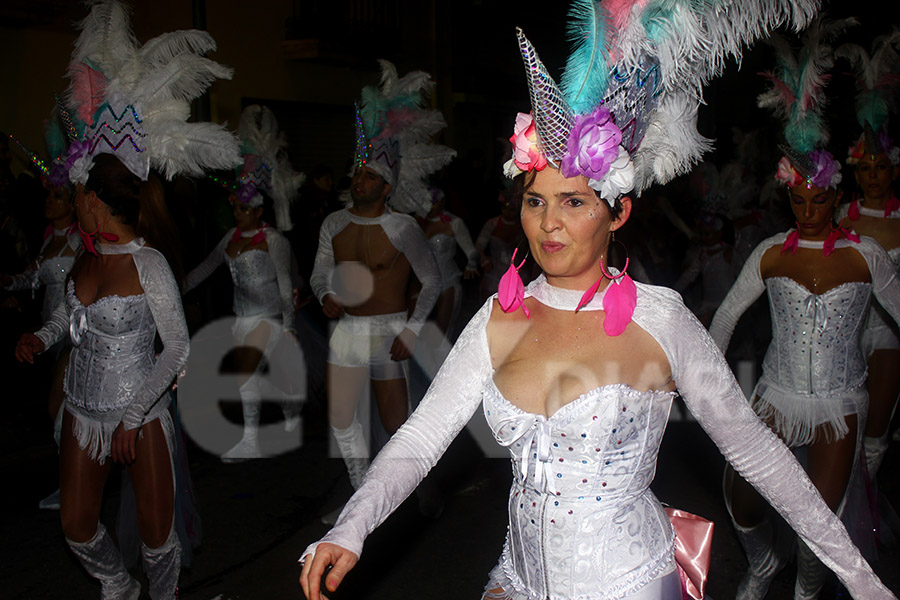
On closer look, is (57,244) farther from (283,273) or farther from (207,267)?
(283,273)

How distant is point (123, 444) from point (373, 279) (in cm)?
239

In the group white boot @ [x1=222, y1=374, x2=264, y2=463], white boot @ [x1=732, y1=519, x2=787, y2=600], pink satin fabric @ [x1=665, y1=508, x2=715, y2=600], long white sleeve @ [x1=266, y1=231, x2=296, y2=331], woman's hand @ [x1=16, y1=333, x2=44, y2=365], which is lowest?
white boot @ [x1=222, y1=374, x2=264, y2=463]

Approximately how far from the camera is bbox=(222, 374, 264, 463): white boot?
6.87 m

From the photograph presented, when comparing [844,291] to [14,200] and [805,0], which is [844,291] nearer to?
[805,0]

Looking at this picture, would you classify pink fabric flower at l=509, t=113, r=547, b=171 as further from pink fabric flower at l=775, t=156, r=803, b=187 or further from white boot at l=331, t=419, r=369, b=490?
white boot at l=331, t=419, r=369, b=490

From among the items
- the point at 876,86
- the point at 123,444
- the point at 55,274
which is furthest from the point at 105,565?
the point at 876,86

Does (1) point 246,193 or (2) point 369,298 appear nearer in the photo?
(2) point 369,298

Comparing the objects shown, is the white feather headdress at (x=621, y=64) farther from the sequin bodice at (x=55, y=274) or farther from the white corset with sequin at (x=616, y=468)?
the sequin bodice at (x=55, y=274)

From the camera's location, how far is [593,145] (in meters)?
2.27

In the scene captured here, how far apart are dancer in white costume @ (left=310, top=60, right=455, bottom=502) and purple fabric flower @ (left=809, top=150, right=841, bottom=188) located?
2.48m

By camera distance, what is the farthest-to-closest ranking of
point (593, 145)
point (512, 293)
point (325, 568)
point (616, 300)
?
point (512, 293), point (616, 300), point (593, 145), point (325, 568)

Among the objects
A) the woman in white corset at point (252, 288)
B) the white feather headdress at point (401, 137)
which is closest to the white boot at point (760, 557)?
the white feather headdress at point (401, 137)

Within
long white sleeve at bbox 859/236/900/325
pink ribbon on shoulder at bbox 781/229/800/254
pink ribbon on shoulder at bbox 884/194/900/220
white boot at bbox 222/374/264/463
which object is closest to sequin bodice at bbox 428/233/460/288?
white boot at bbox 222/374/264/463

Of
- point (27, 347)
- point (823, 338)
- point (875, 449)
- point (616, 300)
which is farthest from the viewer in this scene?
point (875, 449)
